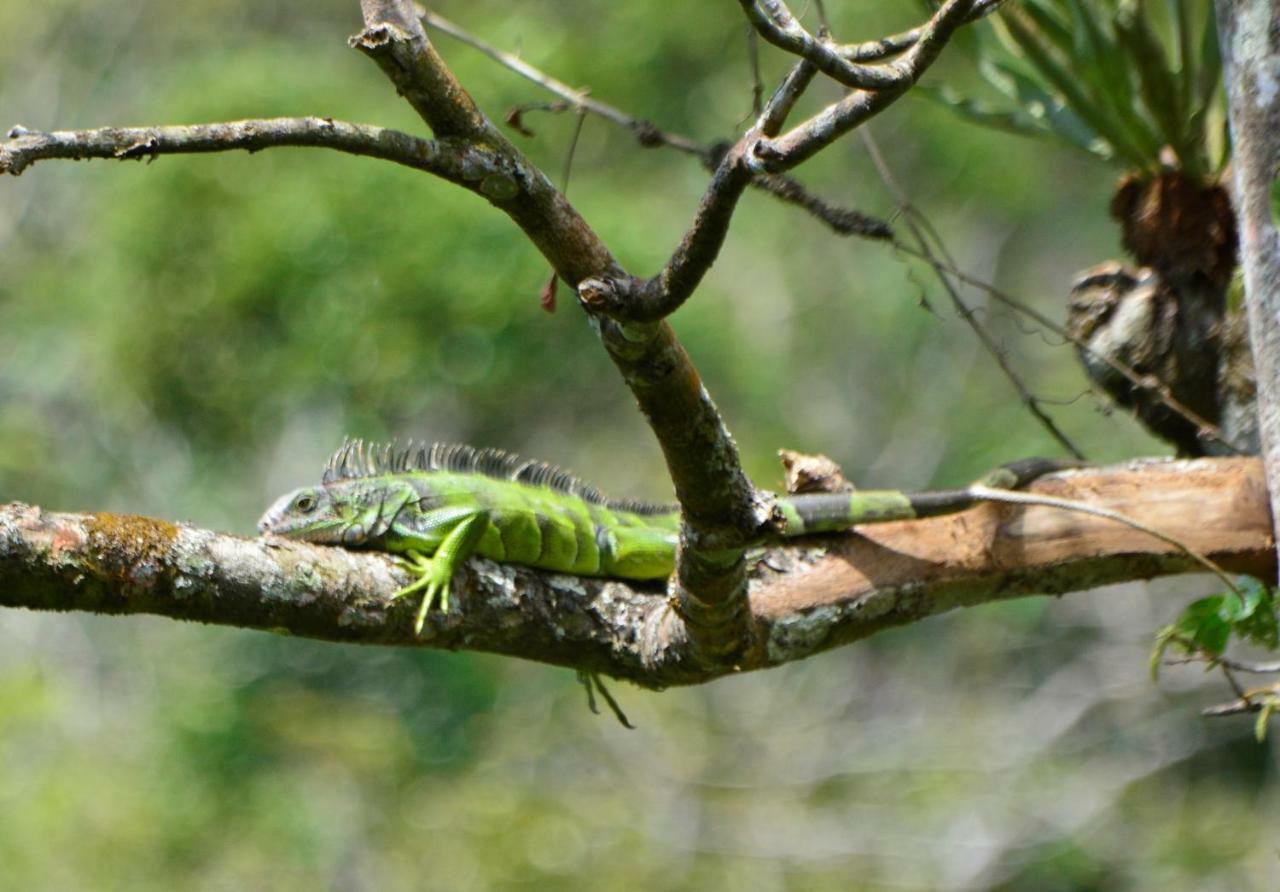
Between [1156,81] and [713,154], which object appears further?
[1156,81]

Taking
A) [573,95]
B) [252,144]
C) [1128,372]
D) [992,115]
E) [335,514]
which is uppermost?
[992,115]

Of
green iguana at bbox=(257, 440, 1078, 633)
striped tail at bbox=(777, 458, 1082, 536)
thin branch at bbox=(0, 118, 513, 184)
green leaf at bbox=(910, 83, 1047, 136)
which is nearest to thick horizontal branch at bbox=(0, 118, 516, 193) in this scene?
thin branch at bbox=(0, 118, 513, 184)

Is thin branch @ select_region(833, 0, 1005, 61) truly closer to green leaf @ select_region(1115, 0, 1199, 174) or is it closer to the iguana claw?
the iguana claw

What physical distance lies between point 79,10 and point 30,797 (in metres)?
14.8

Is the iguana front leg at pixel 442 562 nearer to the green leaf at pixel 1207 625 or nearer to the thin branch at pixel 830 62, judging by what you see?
the thin branch at pixel 830 62

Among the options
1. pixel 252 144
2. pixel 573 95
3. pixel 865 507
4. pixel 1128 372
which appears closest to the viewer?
pixel 252 144

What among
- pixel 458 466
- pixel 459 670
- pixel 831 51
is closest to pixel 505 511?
pixel 458 466

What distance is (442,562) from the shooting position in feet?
13.6

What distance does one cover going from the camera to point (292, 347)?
11.8 m

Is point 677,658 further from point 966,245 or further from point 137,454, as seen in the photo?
point 966,245

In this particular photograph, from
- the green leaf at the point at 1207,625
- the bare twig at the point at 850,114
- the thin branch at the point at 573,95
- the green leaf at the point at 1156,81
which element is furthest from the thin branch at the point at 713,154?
the green leaf at the point at 1207,625

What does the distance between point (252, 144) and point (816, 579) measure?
2.35 m

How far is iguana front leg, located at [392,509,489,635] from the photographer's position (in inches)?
153

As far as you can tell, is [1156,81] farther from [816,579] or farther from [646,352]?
[646,352]
